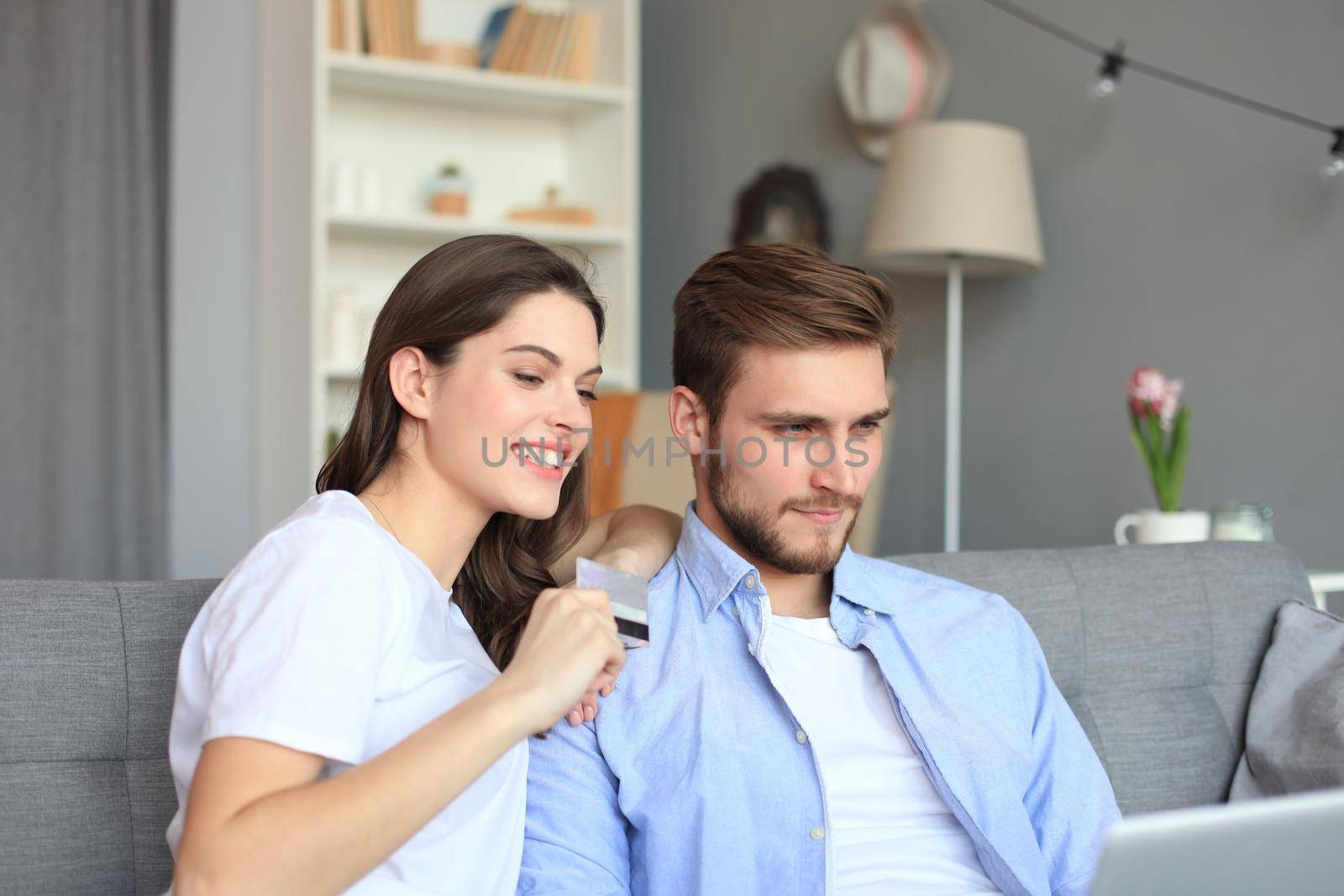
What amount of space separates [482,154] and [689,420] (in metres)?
2.86

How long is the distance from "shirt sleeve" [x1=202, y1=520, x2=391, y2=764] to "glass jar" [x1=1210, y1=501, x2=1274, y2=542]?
1575 millimetres

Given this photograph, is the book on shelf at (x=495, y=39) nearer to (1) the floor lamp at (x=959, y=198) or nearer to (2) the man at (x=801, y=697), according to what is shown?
(1) the floor lamp at (x=959, y=198)

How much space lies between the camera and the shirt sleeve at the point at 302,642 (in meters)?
0.91

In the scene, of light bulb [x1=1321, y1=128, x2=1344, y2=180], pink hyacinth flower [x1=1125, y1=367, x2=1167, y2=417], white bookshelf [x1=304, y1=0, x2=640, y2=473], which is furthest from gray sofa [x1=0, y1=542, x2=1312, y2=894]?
white bookshelf [x1=304, y1=0, x2=640, y2=473]

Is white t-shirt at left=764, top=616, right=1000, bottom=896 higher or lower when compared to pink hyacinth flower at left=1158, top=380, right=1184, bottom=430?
lower

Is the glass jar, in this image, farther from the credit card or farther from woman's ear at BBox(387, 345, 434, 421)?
woman's ear at BBox(387, 345, 434, 421)

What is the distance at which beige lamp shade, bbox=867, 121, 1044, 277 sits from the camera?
2648 millimetres

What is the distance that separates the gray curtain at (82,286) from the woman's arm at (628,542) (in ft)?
8.46

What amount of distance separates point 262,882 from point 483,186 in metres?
3.52

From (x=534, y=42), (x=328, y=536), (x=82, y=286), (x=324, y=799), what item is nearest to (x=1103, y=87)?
(x=534, y=42)

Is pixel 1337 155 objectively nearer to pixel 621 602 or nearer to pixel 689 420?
pixel 689 420

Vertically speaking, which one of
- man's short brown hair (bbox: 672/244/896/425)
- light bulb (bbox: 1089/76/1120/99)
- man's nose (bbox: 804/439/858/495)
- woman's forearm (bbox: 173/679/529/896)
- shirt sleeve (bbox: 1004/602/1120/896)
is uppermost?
light bulb (bbox: 1089/76/1120/99)

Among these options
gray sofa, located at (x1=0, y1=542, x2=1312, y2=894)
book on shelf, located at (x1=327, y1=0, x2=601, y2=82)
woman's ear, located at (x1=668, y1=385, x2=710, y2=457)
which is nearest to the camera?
gray sofa, located at (x1=0, y1=542, x2=1312, y2=894)

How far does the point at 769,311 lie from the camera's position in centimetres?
143
